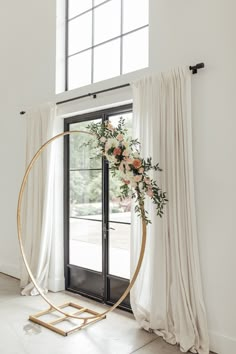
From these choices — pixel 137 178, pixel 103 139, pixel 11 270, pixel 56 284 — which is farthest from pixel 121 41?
pixel 11 270

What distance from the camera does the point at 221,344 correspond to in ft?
9.05

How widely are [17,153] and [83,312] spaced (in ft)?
8.68

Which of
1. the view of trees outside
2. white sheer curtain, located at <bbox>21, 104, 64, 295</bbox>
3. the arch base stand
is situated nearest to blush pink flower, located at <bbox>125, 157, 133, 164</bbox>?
the view of trees outside

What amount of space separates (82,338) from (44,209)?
1.77 meters

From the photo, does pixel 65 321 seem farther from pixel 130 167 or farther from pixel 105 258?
pixel 130 167

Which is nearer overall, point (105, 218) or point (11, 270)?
point (105, 218)

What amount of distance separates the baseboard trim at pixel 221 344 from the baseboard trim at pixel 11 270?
319cm

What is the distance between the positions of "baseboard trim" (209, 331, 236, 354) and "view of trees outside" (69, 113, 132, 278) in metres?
1.22

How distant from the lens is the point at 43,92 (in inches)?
182

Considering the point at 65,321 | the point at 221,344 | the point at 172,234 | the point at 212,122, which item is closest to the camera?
the point at 221,344

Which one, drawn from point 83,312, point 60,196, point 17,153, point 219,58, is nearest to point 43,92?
point 17,153

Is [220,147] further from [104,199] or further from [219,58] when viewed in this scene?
[104,199]

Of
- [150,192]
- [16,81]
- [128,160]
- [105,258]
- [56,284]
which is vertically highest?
[16,81]

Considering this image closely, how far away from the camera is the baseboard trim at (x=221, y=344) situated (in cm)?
270
